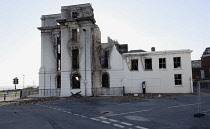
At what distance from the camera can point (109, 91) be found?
25188 mm

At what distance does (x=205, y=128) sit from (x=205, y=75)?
42946 millimetres

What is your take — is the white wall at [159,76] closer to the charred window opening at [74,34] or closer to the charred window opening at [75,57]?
the charred window opening at [75,57]

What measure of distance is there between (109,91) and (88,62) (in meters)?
5.77

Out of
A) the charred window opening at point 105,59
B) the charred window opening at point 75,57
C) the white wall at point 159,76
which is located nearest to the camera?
the white wall at point 159,76

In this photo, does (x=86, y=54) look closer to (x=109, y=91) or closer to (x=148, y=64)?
(x=109, y=91)

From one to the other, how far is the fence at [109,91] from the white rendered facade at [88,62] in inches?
30.8

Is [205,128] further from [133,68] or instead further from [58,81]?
[58,81]

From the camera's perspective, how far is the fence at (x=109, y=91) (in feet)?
79.7

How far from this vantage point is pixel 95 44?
26.9m

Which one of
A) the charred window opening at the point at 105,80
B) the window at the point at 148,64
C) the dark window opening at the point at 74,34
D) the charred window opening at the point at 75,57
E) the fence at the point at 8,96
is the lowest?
the fence at the point at 8,96

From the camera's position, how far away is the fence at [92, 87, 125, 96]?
24.3 meters

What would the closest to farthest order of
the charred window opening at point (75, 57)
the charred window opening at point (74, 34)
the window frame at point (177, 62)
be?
the window frame at point (177, 62) < the charred window opening at point (74, 34) < the charred window opening at point (75, 57)

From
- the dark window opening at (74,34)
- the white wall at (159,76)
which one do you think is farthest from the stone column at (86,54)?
the white wall at (159,76)

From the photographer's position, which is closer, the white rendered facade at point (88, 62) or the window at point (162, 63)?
the white rendered facade at point (88, 62)
